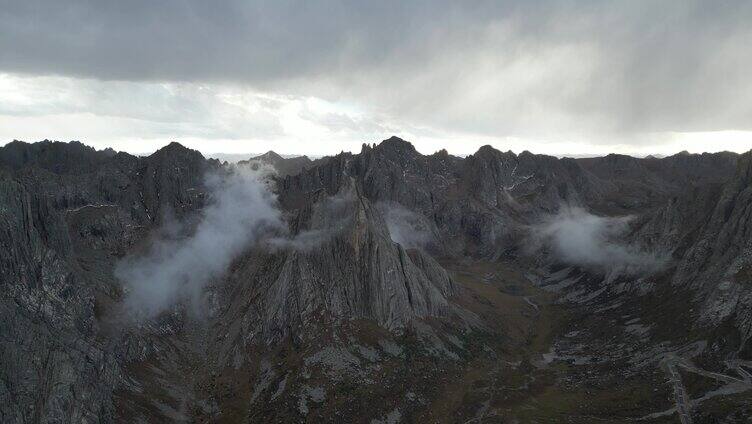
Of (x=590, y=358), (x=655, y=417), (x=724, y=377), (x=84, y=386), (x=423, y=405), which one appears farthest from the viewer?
(x=590, y=358)

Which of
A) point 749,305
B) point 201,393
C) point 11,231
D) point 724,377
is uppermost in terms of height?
point 11,231

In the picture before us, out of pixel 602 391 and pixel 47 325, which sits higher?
pixel 47 325

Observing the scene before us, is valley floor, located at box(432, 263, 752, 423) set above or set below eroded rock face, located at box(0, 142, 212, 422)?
below

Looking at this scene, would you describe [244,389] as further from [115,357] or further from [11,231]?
[11,231]

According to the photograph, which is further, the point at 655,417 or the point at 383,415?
the point at 383,415

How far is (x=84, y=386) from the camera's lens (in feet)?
427

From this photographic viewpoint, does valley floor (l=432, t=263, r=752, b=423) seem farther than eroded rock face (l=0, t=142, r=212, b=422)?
Yes

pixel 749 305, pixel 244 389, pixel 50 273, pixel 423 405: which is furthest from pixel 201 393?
pixel 749 305

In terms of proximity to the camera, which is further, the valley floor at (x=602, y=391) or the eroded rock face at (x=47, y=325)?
the valley floor at (x=602, y=391)

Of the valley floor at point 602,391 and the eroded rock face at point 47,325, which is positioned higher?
the eroded rock face at point 47,325

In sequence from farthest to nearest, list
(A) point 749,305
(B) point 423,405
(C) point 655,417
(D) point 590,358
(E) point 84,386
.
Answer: (D) point 590,358
(A) point 749,305
(B) point 423,405
(C) point 655,417
(E) point 84,386

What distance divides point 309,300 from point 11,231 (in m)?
103

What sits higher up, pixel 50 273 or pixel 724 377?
pixel 50 273

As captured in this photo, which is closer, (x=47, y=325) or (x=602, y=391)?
(x=47, y=325)
